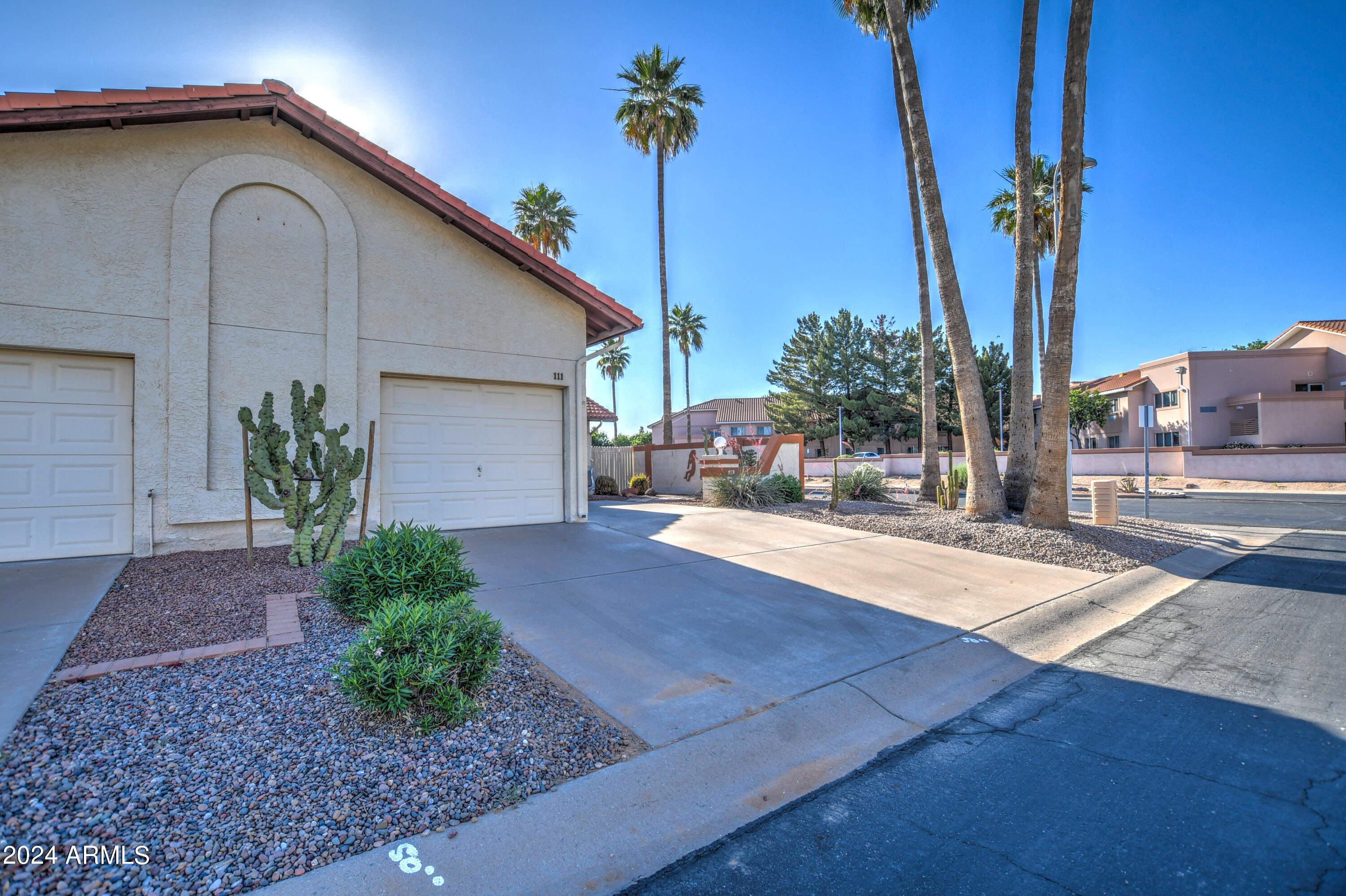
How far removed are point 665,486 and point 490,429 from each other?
9.85 metres

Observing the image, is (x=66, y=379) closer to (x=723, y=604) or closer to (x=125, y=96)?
(x=125, y=96)

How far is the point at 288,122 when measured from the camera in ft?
28.3

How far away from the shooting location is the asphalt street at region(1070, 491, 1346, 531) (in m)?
13.1

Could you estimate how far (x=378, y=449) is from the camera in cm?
929

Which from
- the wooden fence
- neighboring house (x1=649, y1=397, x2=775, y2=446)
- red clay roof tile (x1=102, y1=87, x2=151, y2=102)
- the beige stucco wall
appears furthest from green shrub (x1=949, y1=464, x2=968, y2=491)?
neighboring house (x1=649, y1=397, x2=775, y2=446)

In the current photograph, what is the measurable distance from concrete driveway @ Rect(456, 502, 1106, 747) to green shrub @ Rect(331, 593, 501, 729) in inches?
33.6

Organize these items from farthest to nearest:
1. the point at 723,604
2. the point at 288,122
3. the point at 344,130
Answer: the point at 344,130 → the point at 288,122 → the point at 723,604

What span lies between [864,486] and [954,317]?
18.3 feet

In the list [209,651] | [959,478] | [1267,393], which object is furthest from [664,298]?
[1267,393]

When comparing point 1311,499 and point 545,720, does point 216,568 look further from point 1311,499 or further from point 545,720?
point 1311,499

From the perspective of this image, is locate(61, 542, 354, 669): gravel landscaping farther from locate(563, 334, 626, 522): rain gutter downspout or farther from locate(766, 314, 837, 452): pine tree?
locate(766, 314, 837, 452): pine tree

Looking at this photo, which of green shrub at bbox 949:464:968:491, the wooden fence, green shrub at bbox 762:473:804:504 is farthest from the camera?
the wooden fence

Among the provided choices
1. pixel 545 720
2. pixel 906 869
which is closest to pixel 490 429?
pixel 545 720

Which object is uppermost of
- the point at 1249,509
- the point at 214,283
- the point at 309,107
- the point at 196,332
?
the point at 309,107
